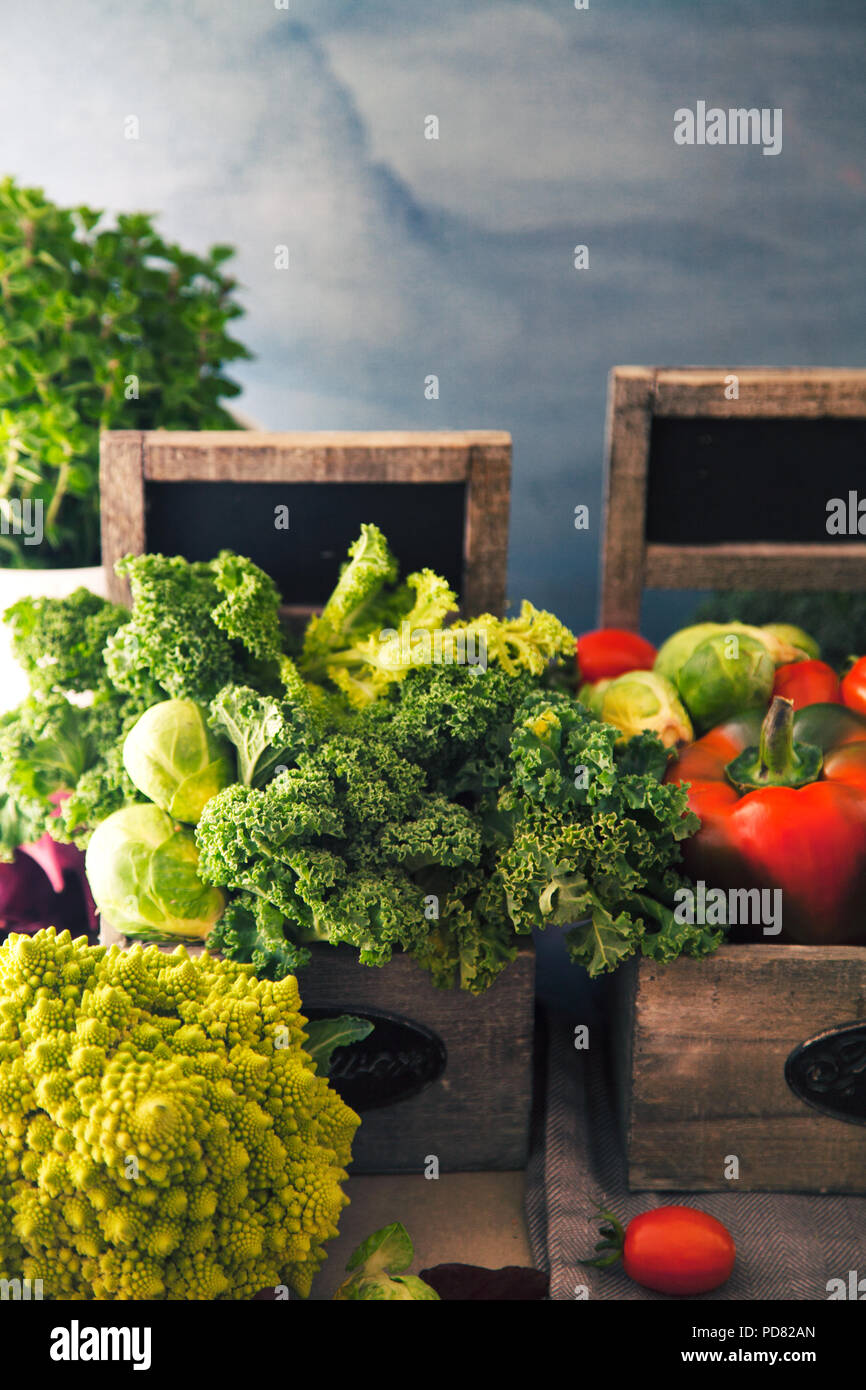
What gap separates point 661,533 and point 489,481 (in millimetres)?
440

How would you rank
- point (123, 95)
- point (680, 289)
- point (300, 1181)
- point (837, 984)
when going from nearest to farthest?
point (300, 1181) < point (837, 984) < point (123, 95) < point (680, 289)

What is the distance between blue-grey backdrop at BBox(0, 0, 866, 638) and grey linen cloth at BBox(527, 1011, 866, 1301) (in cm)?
241

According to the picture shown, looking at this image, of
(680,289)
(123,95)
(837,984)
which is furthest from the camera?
(680,289)

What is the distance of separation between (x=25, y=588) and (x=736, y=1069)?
1.36m

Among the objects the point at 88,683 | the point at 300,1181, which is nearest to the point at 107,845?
the point at 88,683

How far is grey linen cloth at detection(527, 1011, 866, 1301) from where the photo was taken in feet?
4.45

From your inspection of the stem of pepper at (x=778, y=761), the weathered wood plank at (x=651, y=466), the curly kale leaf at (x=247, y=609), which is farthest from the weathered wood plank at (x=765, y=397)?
the curly kale leaf at (x=247, y=609)

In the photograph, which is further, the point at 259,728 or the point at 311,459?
the point at 311,459

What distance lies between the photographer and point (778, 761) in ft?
5.11

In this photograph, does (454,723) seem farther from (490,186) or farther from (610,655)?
(490,186)

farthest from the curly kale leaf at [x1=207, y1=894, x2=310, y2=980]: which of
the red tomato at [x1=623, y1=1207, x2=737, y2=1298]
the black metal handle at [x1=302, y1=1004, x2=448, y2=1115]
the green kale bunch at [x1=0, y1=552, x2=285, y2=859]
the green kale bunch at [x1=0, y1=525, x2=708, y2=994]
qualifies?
the red tomato at [x1=623, y1=1207, x2=737, y2=1298]

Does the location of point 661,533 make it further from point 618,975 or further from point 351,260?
point 351,260

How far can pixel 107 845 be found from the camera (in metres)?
1.49

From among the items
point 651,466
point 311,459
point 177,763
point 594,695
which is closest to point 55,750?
point 177,763
